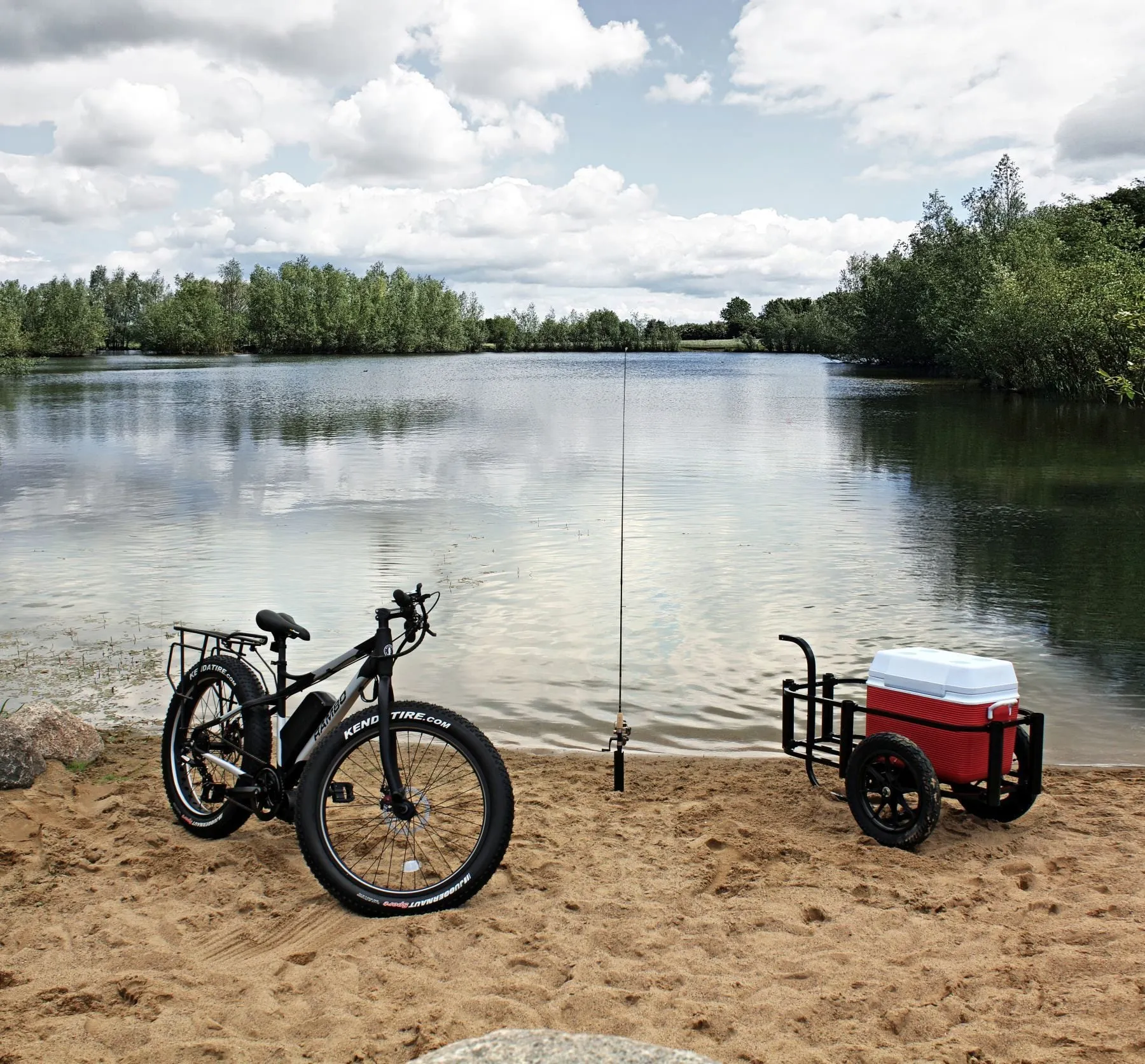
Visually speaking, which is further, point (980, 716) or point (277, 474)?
point (277, 474)

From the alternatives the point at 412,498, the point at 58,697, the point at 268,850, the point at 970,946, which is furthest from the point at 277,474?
the point at 970,946

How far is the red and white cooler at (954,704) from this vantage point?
6.19 metres

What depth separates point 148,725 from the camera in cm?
864

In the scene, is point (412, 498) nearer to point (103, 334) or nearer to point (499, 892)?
point (499, 892)

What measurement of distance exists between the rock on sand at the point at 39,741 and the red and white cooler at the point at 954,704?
4928mm

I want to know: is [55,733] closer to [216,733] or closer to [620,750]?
[216,733]

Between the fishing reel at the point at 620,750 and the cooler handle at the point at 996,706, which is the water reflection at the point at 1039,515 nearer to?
the cooler handle at the point at 996,706

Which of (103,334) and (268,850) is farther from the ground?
(103,334)

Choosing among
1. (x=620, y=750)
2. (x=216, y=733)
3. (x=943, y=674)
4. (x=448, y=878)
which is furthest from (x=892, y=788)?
(x=216, y=733)

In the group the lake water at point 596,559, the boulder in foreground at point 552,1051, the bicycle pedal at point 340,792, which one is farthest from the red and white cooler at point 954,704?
the boulder in foreground at point 552,1051

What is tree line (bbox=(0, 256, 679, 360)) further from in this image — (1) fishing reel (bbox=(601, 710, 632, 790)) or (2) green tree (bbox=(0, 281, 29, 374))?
(1) fishing reel (bbox=(601, 710, 632, 790))

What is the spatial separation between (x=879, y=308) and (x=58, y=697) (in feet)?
320

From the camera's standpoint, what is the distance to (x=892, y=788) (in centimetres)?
620

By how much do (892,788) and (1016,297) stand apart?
59.6 metres
